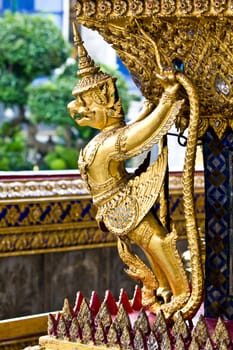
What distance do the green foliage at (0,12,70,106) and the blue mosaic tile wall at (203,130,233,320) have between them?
41.5 ft

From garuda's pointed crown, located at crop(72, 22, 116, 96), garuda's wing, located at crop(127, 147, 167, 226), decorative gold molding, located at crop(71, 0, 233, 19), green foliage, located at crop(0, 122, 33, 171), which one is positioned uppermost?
decorative gold molding, located at crop(71, 0, 233, 19)

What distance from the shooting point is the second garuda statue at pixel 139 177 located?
3012 millimetres

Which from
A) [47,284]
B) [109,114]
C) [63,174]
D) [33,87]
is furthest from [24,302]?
[33,87]

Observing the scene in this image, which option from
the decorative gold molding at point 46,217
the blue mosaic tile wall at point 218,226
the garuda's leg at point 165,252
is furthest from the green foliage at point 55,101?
the garuda's leg at point 165,252

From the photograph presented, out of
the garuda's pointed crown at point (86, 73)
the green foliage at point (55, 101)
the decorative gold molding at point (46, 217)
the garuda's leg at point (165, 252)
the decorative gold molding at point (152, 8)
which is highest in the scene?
the decorative gold molding at point (152, 8)

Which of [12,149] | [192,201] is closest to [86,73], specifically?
[192,201]

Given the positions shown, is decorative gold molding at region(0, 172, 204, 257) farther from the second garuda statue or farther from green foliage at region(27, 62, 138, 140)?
green foliage at region(27, 62, 138, 140)

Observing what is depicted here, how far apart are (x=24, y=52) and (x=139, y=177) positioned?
12834 millimetres

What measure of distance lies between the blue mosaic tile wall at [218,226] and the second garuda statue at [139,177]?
14cm

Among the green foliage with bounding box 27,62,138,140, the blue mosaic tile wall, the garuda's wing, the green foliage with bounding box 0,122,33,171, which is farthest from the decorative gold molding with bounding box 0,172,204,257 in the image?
the green foliage with bounding box 27,62,138,140

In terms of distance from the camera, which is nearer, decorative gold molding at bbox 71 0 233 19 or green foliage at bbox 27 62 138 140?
decorative gold molding at bbox 71 0 233 19

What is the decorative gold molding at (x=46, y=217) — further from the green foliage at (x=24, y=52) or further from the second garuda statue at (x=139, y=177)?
the green foliage at (x=24, y=52)

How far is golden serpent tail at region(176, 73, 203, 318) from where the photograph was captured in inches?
118

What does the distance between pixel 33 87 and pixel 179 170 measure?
10.5 meters
